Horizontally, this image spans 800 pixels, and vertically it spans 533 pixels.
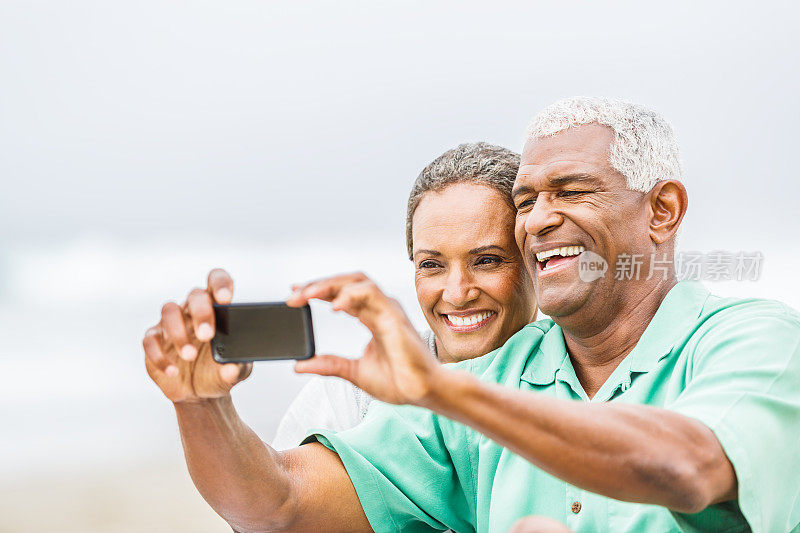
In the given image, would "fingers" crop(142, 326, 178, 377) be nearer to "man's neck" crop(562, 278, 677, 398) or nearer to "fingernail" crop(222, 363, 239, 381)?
"fingernail" crop(222, 363, 239, 381)

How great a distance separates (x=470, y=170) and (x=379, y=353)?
1068 mm

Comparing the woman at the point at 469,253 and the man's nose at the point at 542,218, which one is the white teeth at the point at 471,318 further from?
the man's nose at the point at 542,218

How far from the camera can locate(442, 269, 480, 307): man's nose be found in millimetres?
2033

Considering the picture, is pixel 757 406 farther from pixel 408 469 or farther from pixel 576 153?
pixel 408 469

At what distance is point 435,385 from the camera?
3.44 ft

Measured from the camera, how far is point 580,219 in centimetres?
174

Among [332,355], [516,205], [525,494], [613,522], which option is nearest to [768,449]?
[613,522]

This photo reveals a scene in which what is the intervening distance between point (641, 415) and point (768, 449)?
0.80 feet

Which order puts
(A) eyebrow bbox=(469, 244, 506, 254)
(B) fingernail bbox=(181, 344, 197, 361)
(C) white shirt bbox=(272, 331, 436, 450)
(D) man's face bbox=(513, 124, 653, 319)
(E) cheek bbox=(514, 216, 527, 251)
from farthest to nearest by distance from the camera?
(C) white shirt bbox=(272, 331, 436, 450) → (A) eyebrow bbox=(469, 244, 506, 254) → (E) cheek bbox=(514, 216, 527, 251) → (D) man's face bbox=(513, 124, 653, 319) → (B) fingernail bbox=(181, 344, 197, 361)

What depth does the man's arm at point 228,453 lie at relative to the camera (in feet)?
4.44

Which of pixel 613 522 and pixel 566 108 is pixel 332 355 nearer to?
pixel 613 522

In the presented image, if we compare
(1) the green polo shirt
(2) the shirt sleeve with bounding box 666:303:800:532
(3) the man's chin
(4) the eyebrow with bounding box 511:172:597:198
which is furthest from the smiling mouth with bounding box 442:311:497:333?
(2) the shirt sleeve with bounding box 666:303:800:532

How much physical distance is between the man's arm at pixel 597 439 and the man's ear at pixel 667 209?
702mm

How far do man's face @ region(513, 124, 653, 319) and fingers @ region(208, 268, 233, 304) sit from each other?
0.68 m
